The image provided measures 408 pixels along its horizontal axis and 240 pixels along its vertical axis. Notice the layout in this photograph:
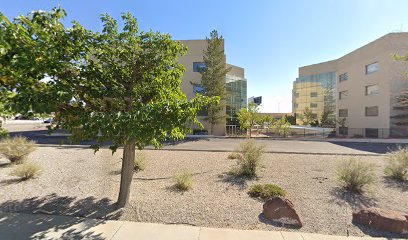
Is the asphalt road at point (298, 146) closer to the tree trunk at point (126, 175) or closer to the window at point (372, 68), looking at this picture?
the tree trunk at point (126, 175)

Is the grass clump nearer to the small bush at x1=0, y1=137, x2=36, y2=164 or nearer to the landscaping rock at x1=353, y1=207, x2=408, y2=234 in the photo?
the landscaping rock at x1=353, y1=207, x2=408, y2=234

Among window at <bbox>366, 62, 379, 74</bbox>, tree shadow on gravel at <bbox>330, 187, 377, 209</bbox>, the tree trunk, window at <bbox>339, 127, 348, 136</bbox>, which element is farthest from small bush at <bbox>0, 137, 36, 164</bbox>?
window at <bbox>339, 127, 348, 136</bbox>

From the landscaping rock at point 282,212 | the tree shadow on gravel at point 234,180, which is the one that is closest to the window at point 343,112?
the tree shadow on gravel at point 234,180

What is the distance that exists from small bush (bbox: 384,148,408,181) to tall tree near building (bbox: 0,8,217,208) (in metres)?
6.80

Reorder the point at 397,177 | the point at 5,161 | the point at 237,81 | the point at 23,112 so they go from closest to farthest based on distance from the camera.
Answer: the point at 23,112 < the point at 397,177 < the point at 5,161 < the point at 237,81

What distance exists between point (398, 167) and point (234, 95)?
75.7 ft

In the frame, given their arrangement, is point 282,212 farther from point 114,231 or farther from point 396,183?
point 396,183

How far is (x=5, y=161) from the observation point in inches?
332

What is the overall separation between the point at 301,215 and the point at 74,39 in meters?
5.51

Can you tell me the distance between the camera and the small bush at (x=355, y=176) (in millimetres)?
5344

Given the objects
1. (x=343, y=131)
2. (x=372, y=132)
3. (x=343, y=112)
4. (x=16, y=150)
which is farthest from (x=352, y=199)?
(x=343, y=112)

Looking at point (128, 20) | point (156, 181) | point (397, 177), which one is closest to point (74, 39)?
point (128, 20)

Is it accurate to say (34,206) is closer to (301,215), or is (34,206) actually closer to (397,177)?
(301,215)

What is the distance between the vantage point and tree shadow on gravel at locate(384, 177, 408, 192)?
5.76 m
